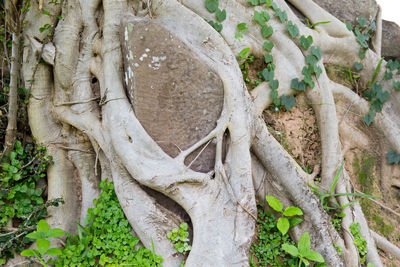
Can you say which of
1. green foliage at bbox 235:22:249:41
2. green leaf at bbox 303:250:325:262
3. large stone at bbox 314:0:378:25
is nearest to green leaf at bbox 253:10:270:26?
green foliage at bbox 235:22:249:41

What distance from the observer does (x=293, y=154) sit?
3131 millimetres

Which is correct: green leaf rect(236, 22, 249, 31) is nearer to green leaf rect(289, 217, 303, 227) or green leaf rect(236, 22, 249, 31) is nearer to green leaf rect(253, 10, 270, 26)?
green leaf rect(253, 10, 270, 26)

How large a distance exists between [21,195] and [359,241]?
2777 millimetres

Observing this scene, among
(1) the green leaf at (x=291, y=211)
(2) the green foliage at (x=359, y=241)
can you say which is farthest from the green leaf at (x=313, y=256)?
(2) the green foliage at (x=359, y=241)

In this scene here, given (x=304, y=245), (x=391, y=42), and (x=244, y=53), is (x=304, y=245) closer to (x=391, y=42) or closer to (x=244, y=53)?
(x=244, y=53)

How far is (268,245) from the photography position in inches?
100

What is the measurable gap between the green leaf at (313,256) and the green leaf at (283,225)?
212 millimetres

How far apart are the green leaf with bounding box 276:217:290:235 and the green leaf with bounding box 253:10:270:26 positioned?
1.75 meters

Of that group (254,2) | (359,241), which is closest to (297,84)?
(254,2)

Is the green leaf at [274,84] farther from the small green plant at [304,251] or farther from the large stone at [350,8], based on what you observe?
the large stone at [350,8]

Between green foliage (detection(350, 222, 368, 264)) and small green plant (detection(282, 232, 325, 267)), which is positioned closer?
small green plant (detection(282, 232, 325, 267))

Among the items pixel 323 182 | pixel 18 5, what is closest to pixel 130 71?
pixel 18 5

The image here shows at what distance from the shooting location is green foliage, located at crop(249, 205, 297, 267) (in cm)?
249

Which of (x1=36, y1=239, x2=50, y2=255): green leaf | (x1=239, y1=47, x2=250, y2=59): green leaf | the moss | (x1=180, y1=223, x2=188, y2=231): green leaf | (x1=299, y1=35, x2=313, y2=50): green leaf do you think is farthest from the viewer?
the moss
